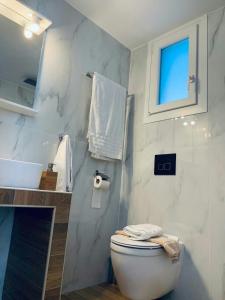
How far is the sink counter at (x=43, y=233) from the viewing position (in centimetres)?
121

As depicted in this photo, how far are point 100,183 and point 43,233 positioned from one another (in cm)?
70

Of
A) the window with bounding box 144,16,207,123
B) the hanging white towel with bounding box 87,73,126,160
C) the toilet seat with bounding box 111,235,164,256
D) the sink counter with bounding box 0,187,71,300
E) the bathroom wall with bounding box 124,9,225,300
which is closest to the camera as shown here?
the sink counter with bounding box 0,187,71,300

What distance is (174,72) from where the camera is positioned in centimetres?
216

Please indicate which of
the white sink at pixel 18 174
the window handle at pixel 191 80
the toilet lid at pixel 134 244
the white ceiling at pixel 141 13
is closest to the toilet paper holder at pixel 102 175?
the toilet lid at pixel 134 244

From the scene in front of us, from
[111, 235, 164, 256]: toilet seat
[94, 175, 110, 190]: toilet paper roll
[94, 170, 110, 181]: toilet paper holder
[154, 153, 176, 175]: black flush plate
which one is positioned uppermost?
[154, 153, 176, 175]: black flush plate

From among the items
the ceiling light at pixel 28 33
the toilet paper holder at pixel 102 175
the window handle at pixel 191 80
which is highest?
the ceiling light at pixel 28 33

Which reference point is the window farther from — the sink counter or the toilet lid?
the sink counter

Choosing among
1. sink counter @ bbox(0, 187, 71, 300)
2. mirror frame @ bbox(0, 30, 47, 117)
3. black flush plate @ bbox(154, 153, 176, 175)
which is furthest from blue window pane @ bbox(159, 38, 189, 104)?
sink counter @ bbox(0, 187, 71, 300)

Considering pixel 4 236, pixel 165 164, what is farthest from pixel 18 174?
pixel 165 164

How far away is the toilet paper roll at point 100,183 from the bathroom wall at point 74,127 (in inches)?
2.0

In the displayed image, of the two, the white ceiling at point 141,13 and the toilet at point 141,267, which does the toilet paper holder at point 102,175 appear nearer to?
the toilet at point 141,267

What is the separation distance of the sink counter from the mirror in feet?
2.14

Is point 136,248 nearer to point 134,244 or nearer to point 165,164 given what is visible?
point 134,244

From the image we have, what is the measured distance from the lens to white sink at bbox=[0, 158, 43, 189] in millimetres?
1273
